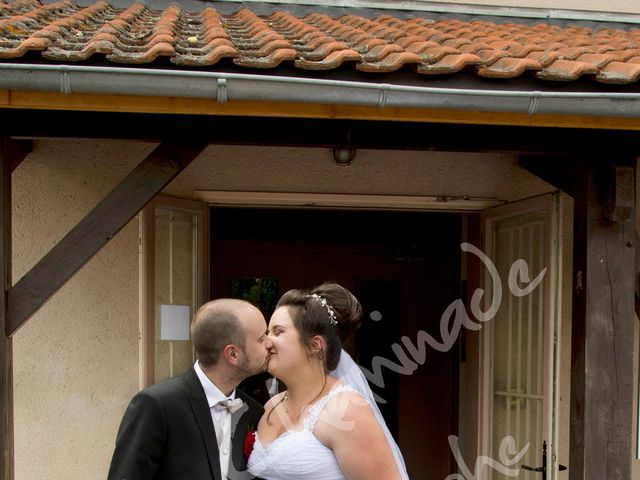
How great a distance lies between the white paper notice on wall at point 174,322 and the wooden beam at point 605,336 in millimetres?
2399

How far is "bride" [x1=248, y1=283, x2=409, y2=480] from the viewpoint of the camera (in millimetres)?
3141

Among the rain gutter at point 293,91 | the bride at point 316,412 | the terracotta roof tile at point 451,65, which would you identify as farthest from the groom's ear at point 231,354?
the terracotta roof tile at point 451,65

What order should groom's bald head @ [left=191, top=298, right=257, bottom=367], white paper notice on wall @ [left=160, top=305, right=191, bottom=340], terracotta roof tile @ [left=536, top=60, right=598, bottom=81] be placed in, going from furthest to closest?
1. white paper notice on wall @ [left=160, top=305, right=191, bottom=340]
2. terracotta roof tile @ [left=536, top=60, right=598, bottom=81]
3. groom's bald head @ [left=191, top=298, right=257, bottom=367]

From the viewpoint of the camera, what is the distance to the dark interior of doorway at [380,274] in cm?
720

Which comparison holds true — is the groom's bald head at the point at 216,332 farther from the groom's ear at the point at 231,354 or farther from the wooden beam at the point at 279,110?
the wooden beam at the point at 279,110

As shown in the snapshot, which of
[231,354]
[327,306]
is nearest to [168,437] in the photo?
[231,354]

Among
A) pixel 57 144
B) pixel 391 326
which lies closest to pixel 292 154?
pixel 57 144

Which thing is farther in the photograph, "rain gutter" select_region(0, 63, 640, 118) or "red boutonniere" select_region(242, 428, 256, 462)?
"red boutonniere" select_region(242, 428, 256, 462)

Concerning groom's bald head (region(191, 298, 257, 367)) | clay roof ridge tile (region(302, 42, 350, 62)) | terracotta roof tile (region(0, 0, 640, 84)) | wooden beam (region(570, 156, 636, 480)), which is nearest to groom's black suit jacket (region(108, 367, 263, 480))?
groom's bald head (region(191, 298, 257, 367))

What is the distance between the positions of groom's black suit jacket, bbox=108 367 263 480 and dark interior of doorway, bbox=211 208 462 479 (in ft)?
13.0

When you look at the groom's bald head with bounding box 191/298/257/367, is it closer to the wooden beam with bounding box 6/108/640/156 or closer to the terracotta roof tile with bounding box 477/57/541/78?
the wooden beam with bounding box 6/108/640/156

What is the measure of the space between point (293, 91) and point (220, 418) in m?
1.38

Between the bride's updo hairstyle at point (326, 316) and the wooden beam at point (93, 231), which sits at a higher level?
the wooden beam at point (93, 231)

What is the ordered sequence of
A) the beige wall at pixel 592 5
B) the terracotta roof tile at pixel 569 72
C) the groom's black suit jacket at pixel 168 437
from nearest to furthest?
the groom's black suit jacket at pixel 168 437
the terracotta roof tile at pixel 569 72
the beige wall at pixel 592 5
